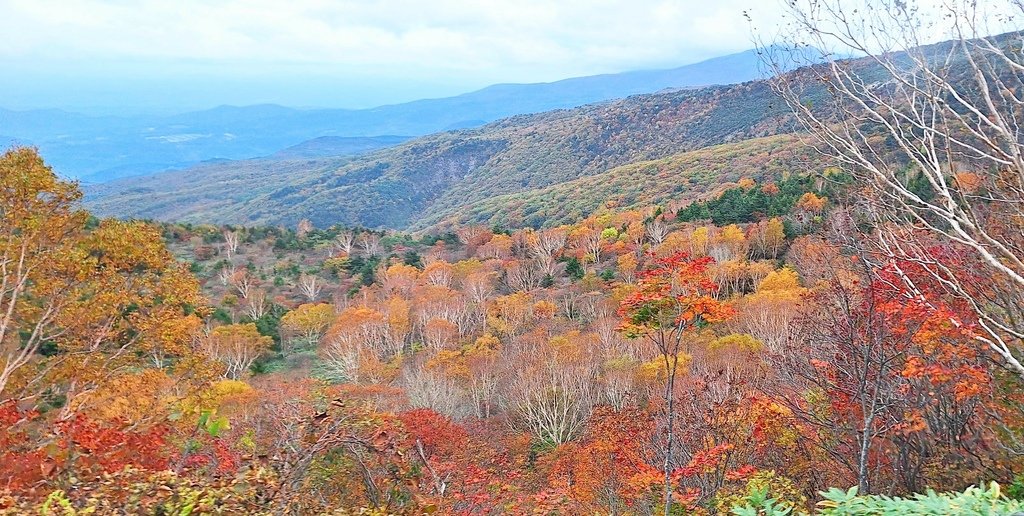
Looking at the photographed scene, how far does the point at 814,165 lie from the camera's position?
6.72 metres

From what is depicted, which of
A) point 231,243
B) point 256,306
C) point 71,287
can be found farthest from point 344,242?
point 71,287

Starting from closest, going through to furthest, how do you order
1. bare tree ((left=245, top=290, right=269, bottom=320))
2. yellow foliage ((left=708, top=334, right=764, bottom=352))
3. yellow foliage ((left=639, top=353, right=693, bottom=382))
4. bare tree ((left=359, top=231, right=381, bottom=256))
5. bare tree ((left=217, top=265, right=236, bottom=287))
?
yellow foliage ((left=639, top=353, right=693, bottom=382))
yellow foliage ((left=708, top=334, right=764, bottom=352))
bare tree ((left=245, top=290, right=269, bottom=320))
bare tree ((left=217, top=265, right=236, bottom=287))
bare tree ((left=359, top=231, right=381, bottom=256))

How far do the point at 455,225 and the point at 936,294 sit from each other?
334 ft

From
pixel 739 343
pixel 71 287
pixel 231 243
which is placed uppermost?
pixel 71 287

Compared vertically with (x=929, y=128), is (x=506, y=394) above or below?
below

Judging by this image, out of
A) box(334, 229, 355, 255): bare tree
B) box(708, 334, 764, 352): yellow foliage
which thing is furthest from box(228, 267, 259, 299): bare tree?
box(708, 334, 764, 352): yellow foliage

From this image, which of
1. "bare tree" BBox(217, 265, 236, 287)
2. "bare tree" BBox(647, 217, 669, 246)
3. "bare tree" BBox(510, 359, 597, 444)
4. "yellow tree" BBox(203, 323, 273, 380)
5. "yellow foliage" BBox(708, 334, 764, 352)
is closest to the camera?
"yellow foliage" BBox(708, 334, 764, 352)

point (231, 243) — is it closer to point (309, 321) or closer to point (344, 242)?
point (344, 242)

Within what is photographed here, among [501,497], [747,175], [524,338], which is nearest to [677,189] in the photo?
[747,175]

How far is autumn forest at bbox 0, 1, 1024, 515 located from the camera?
17.0 feet

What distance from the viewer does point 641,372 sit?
2548cm

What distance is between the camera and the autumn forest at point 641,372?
5.19 metres

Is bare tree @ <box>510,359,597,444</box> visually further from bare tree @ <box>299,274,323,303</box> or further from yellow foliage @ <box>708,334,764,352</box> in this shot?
bare tree @ <box>299,274,323,303</box>

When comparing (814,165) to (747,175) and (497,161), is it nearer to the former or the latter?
(747,175)
